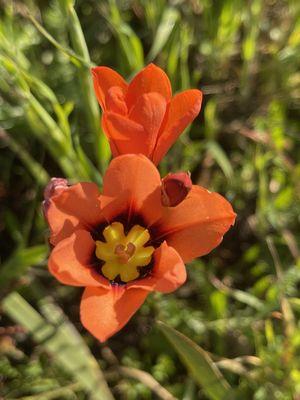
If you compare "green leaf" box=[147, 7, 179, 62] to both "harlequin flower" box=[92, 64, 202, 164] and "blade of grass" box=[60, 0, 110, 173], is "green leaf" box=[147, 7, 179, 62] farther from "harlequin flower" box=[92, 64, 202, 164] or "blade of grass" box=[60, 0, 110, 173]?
"harlequin flower" box=[92, 64, 202, 164]

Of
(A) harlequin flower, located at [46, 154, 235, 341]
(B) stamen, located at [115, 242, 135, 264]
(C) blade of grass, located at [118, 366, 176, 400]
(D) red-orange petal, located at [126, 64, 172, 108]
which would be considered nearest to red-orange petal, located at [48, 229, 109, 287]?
(A) harlequin flower, located at [46, 154, 235, 341]

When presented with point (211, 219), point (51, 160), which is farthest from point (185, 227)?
point (51, 160)

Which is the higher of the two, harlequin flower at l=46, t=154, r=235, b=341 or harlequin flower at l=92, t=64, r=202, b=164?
harlequin flower at l=92, t=64, r=202, b=164

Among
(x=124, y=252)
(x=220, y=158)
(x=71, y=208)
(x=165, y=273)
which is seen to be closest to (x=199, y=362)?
(x=124, y=252)

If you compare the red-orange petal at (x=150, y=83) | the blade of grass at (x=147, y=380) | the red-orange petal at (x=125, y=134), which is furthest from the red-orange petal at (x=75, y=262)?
the blade of grass at (x=147, y=380)

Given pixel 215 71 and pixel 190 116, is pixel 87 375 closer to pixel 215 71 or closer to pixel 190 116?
pixel 190 116

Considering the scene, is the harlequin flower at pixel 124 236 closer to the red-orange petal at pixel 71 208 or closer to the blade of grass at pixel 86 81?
the red-orange petal at pixel 71 208

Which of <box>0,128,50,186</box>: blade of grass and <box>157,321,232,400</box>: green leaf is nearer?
<box>157,321,232,400</box>: green leaf
